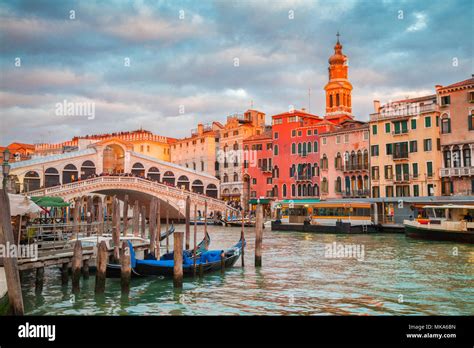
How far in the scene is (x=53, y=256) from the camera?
10375 mm

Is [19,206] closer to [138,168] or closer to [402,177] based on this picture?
[402,177]

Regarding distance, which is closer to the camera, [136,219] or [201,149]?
[136,219]

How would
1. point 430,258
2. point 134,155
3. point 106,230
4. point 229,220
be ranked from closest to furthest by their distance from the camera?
point 430,258, point 106,230, point 229,220, point 134,155

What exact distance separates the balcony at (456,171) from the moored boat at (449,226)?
16.1 ft

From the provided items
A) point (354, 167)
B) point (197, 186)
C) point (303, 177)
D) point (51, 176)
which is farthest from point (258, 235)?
point (197, 186)

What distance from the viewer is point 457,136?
27.3 m

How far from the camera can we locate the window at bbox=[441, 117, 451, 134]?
27.7 m

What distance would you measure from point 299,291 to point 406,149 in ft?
70.9

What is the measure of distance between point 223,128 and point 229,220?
540 inches

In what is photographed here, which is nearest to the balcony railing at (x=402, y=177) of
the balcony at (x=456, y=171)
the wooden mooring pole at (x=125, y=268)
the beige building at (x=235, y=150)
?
the balcony at (x=456, y=171)

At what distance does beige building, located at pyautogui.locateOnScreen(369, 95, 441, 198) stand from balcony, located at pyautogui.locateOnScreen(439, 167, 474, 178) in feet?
1.30

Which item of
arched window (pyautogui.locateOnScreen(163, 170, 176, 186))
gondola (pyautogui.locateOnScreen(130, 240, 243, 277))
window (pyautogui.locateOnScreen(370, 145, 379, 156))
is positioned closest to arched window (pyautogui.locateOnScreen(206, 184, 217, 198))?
arched window (pyautogui.locateOnScreen(163, 170, 176, 186))
